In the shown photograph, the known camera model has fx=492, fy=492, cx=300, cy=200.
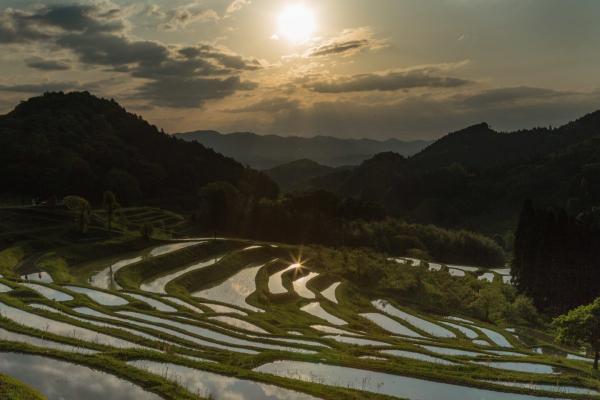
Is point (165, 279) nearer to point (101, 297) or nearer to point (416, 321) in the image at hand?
point (101, 297)

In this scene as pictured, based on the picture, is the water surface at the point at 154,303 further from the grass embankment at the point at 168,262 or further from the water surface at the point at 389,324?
the water surface at the point at 389,324

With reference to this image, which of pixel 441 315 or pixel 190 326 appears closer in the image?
pixel 190 326

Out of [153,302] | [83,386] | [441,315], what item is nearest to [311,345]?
[83,386]

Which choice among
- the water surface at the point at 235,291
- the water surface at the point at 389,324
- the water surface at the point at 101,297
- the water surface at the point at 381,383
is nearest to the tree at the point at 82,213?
the water surface at the point at 235,291

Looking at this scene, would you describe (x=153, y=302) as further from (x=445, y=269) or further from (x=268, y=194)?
(x=268, y=194)

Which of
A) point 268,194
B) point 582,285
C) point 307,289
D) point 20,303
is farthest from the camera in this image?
point 268,194

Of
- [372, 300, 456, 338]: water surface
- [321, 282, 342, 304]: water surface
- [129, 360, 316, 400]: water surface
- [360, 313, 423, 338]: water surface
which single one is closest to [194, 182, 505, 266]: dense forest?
[321, 282, 342, 304]: water surface

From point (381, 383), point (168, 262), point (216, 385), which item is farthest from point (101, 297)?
point (381, 383)
